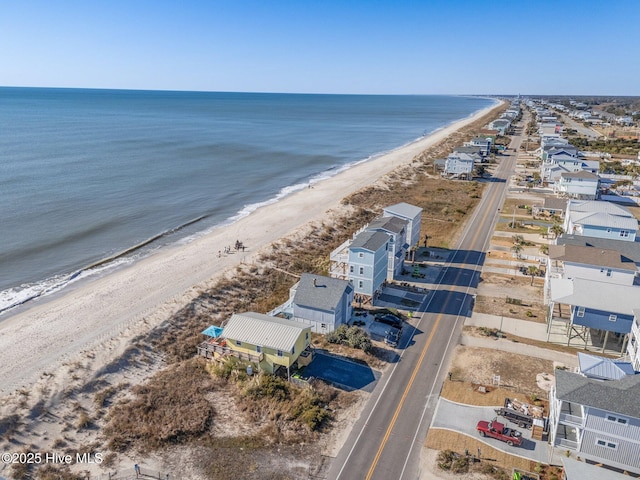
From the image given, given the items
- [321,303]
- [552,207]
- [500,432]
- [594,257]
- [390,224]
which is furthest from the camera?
[552,207]

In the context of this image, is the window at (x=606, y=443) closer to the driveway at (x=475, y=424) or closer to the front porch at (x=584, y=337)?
the driveway at (x=475, y=424)

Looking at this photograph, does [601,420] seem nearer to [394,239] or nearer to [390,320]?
[390,320]

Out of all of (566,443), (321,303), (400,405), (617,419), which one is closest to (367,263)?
(321,303)

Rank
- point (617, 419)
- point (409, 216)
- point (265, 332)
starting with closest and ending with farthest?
point (617, 419) → point (265, 332) → point (409, 216)

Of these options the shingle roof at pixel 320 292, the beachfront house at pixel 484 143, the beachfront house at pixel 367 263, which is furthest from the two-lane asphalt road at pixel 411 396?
the beachfront house at pixel 484 143

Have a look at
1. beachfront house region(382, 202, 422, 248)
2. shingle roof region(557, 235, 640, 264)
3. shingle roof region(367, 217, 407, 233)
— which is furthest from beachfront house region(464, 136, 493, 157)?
shingle roof region(367, 217, 407, 233)

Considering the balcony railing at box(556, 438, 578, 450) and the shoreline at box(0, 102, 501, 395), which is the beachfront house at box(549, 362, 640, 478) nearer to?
the balcony railing at box(556, 438, 578, 450)

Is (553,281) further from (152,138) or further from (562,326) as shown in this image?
(152,138)
